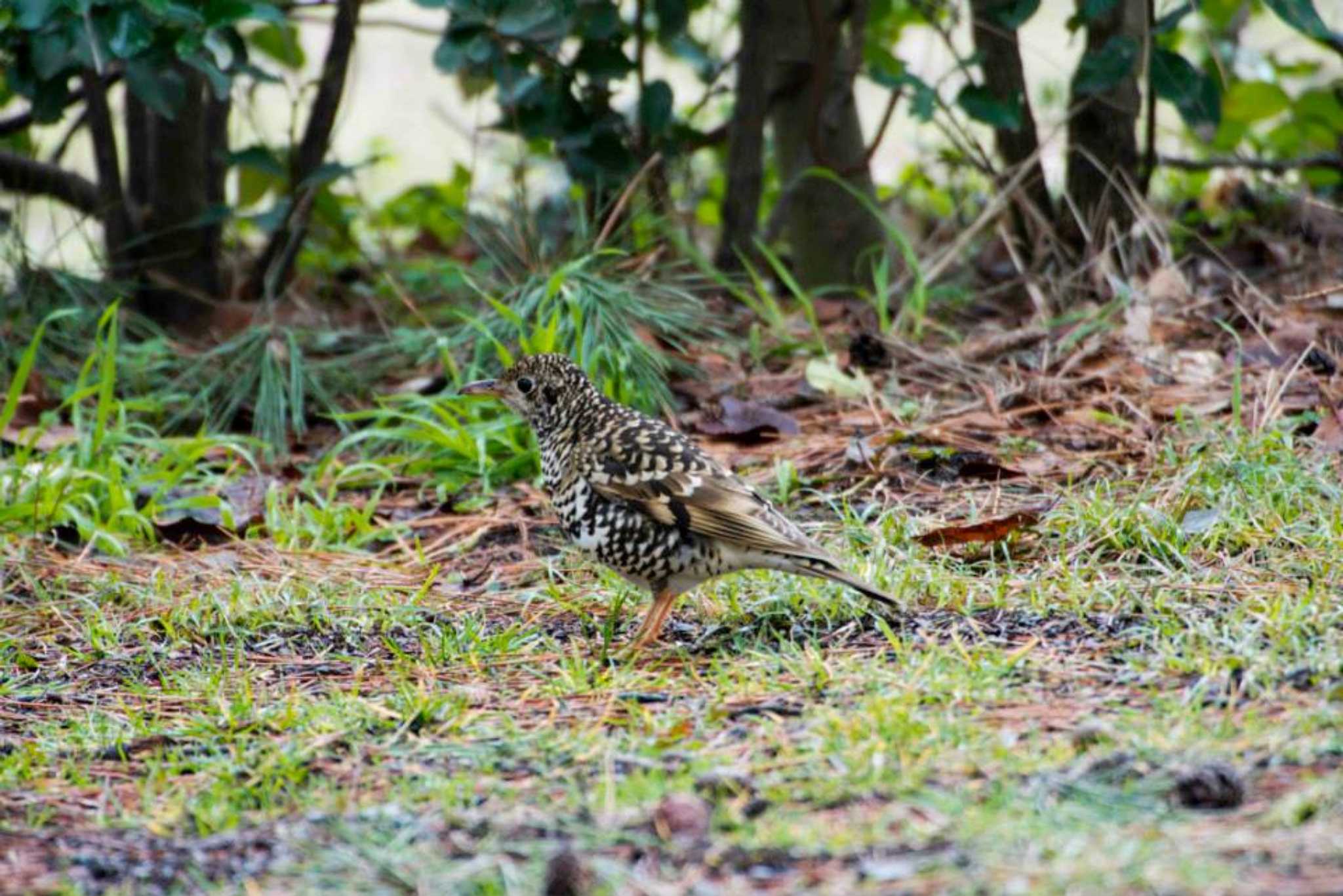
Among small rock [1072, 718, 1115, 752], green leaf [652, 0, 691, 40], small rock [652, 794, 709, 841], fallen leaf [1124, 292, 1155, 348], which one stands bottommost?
small rock [652, 794, 709, 841]

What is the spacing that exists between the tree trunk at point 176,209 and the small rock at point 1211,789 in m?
5.66

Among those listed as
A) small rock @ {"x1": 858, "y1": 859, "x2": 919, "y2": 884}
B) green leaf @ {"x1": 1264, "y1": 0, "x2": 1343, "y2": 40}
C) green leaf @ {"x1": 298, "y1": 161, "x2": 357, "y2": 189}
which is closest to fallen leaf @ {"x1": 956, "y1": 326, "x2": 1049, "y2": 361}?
green leaf @ {"x1": 1264, "y1": 0, "x2": 1343, "y2": 40}

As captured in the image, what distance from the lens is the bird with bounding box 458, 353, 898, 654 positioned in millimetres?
4148

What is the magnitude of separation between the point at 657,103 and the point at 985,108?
1400 mm

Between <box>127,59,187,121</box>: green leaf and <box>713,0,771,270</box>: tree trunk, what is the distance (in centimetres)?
234

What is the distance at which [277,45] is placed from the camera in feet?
26.5

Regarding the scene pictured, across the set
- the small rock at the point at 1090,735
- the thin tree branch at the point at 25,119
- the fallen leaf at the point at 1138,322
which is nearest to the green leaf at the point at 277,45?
the thin tree branch at the point at 25,119

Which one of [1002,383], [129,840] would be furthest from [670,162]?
[129,840]

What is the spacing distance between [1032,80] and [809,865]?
9.77m

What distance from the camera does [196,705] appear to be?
392 cm

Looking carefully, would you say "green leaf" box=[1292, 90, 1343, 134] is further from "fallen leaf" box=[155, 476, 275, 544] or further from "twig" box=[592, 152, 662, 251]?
"fallen leaf" box=[155, 476, 275, 544]

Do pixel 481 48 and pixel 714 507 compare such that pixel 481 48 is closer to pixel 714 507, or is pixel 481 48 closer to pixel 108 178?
pixel 108 178

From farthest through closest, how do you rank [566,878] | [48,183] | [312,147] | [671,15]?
[48,183] → [312,147] → [671,15] → [566,878]

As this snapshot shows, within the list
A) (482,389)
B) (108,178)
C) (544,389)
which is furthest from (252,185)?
(544,389)
